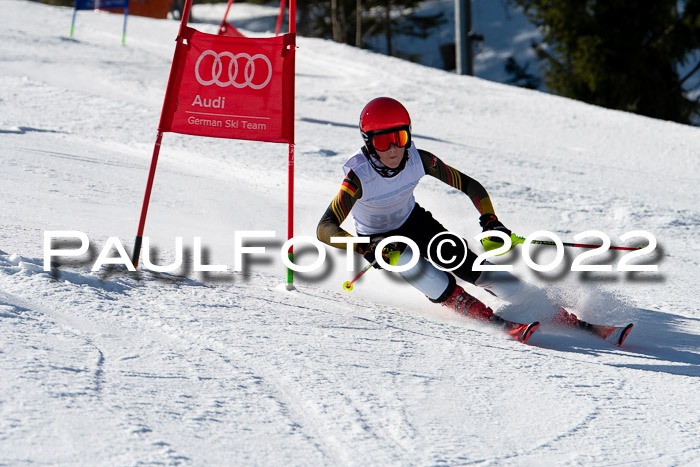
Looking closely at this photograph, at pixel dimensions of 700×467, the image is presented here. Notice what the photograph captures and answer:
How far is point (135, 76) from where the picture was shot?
12164mm

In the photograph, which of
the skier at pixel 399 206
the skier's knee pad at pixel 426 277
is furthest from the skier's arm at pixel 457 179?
the skier's knee pad at pixel 426 277

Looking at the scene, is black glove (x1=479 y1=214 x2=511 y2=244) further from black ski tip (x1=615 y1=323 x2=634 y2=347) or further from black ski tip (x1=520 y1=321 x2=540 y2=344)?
black ski tip (x1=615 y1=323 x2=634 y2=347)

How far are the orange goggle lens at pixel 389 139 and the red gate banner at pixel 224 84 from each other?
1.80ft

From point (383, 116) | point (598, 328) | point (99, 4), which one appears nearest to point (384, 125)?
point (383, 116)

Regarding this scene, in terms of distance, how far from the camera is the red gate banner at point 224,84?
432cm

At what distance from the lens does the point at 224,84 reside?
14.2ft

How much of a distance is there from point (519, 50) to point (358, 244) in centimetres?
2921

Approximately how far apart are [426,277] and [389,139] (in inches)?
30.2

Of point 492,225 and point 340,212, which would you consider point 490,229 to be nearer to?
point 492,225

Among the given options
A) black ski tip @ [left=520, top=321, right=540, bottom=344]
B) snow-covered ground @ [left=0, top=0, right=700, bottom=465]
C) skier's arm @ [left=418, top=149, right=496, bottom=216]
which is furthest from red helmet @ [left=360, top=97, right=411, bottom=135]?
black ski tip @ [left=520, top=321, right=540, bottom=344]

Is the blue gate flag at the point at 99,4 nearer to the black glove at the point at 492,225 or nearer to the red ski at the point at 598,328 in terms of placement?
the black glove at the point at 492,225

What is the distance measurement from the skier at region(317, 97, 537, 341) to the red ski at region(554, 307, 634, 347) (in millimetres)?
282

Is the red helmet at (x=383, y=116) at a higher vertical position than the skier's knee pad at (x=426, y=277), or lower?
higher

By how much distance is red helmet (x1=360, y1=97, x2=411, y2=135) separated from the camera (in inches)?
169
